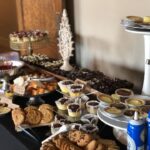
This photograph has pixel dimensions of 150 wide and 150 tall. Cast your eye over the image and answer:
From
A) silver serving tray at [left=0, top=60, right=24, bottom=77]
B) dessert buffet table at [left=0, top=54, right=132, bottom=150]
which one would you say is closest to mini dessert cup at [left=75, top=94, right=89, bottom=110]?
dessert buffet table at [left=0, top=54, right=132, bottom=150]

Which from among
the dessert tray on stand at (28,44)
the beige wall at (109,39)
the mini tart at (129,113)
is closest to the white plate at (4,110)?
the mini tart at (129,113)

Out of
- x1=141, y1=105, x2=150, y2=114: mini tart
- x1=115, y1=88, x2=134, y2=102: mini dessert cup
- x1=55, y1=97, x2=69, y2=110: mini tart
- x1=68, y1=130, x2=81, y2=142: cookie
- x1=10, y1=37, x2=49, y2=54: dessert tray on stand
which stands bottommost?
x1=68, y1=130, x2=81, y2=142: cookie

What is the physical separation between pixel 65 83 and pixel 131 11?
0.68 meters

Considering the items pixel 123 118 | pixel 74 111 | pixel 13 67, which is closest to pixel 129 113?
pixel 123 118

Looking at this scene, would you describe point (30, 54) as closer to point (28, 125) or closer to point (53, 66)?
point (53, 66)

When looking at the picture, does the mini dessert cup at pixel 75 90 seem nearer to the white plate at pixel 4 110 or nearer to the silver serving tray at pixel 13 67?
the white plate at pixel 4 110

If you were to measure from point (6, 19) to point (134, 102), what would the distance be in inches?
148

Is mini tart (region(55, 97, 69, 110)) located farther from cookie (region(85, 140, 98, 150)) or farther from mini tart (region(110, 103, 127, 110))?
cookie (region(85, 140, 98, 150))

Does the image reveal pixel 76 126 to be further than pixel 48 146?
Yes

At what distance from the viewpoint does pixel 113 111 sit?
1161 mm

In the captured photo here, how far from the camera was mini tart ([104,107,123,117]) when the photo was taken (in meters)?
1.14

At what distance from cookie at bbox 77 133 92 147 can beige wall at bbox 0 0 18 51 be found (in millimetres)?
3811

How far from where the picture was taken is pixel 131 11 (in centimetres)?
189

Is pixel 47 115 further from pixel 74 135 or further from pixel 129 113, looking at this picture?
pixel 129 113
